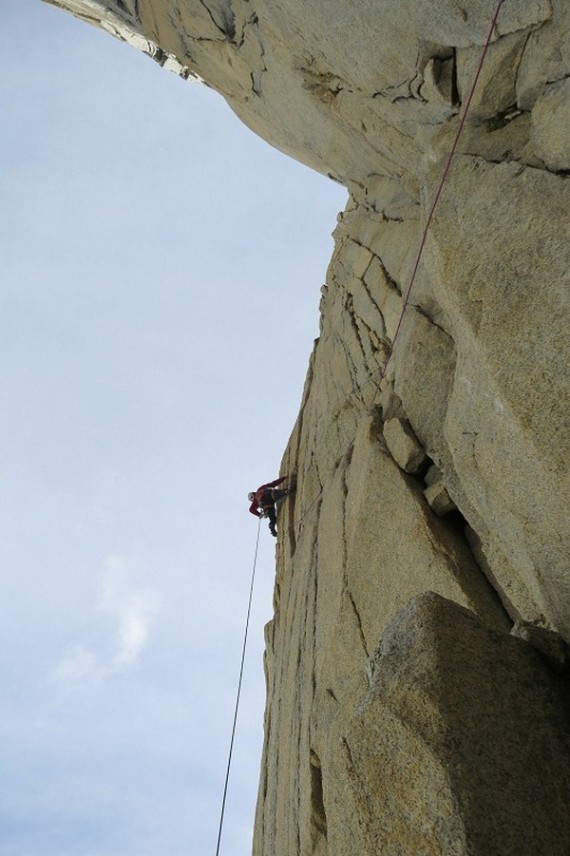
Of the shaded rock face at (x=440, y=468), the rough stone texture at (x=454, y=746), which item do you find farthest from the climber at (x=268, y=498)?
the rough stone texture at (x=454, y=746)

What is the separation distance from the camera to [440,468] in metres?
5.33

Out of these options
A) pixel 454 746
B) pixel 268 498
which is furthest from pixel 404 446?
pixel 268 498

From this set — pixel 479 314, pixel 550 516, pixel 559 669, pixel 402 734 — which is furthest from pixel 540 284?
pixel 402 734

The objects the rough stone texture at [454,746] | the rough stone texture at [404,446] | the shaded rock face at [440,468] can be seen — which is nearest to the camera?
the rough stone texture at [454,746]

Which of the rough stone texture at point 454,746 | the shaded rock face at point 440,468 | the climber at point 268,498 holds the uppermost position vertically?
the climber at point 268,498

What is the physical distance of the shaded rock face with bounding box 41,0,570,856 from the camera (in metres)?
3.03

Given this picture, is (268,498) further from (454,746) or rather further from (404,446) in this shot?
(454,746)

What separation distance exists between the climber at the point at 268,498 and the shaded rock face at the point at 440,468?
3.06 m

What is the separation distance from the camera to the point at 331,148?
359 inches

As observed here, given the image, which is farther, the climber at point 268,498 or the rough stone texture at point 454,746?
the climber at point 268,498

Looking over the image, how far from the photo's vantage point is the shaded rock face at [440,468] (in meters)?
3.03

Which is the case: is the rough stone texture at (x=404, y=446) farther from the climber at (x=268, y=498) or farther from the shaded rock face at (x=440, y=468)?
the climber at (x=268, y=498)

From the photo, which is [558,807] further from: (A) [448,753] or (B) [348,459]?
(B) [348,459]

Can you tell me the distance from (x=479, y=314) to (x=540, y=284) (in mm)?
462
